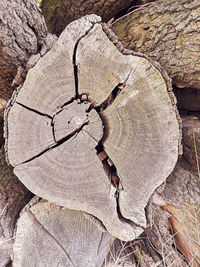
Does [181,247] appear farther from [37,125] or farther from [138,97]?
[37,125]

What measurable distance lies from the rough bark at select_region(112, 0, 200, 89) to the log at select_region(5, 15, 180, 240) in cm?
33

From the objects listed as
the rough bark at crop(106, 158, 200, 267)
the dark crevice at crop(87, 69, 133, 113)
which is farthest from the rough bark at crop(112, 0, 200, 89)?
the rough bark at crop(106, 158, 200, 267)

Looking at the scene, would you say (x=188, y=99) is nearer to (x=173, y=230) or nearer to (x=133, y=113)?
(x=133, y=113)

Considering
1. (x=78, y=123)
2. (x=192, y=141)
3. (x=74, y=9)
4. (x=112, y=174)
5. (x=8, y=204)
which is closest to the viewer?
(x=78, y=123)

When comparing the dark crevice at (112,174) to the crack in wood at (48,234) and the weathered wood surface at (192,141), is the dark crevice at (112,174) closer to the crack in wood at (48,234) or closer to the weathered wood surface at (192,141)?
the crack in wood at (48,234)

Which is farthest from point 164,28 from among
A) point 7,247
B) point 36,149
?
point 7,247

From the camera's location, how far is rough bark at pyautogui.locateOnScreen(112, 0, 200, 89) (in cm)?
108

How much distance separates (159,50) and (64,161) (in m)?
0.89

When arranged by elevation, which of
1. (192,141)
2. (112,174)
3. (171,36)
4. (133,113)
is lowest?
(192,141)

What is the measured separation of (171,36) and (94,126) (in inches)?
29.2

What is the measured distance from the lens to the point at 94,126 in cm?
94

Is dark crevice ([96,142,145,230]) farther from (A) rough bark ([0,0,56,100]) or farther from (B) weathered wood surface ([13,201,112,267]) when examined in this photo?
(A) rough bark ([0,0,56,100])

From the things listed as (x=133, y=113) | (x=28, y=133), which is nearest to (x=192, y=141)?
(x=133, y=113)

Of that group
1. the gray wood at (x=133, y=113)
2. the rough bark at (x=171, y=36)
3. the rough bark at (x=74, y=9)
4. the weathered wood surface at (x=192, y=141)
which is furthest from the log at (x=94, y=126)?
the rough bark at (x=74, y=9)
